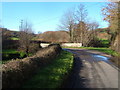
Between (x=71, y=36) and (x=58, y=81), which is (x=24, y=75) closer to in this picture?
(x=58, y=81)

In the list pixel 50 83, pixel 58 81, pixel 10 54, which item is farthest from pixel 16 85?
pixel 10 54

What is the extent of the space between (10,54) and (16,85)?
1845cm

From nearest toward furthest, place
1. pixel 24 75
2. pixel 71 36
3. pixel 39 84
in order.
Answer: pixel 39 84, pixel 24 75, pixel 71 36

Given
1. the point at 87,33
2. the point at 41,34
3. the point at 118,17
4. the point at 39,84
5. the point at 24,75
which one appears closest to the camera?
the point at 39,84

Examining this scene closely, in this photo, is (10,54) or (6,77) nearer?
(6,77)

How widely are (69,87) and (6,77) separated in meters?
2.71

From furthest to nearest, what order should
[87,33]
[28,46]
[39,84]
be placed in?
[87,33], [28,46], [39,84]

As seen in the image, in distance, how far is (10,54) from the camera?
2286 cm

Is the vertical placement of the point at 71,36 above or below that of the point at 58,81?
above

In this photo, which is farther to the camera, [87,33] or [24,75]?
[87,33]

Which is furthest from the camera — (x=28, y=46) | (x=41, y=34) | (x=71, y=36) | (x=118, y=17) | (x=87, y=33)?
(x=41, y=34)

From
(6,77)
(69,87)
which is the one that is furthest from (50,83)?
(6,77)

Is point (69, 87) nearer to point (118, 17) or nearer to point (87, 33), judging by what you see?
point (118, 17)

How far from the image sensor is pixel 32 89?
5445 mm
